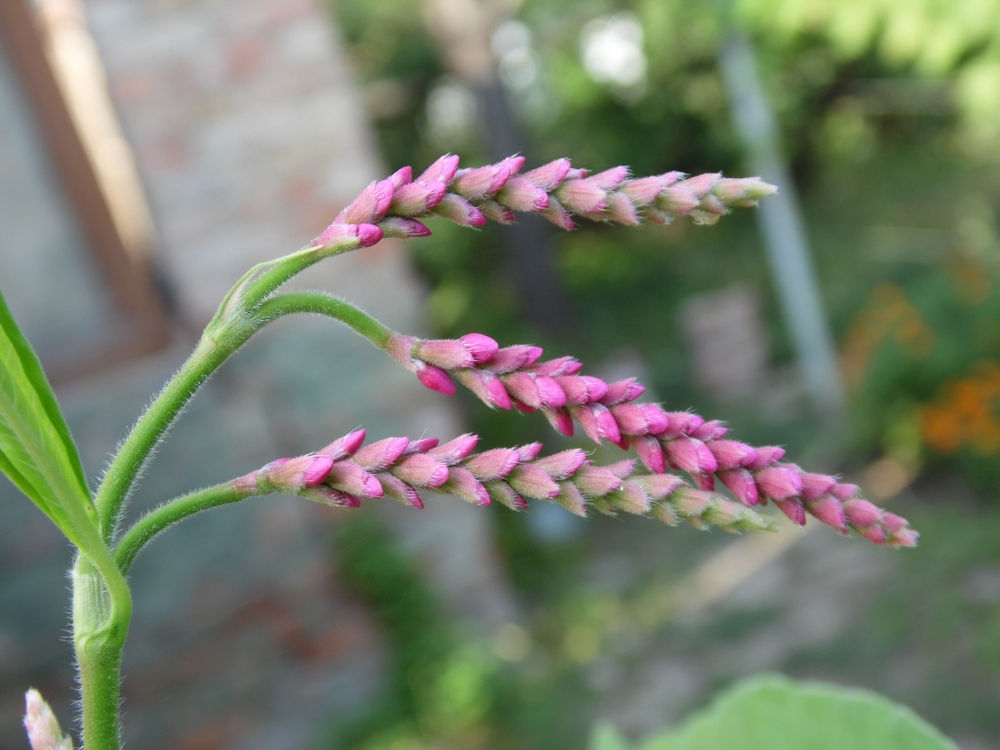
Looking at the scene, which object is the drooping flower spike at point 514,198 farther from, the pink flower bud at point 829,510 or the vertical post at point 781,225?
the vertical post at point 781,225

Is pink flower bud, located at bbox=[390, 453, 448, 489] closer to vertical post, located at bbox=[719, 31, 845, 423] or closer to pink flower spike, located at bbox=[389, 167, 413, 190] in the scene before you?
pink flower spike, located at bbox=[389, 167, 413, 190]

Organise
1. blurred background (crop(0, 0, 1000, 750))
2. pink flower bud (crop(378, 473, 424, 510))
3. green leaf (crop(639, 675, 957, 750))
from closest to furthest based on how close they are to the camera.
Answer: pink flower bud (crop(378, 473, 424, 510)) < green leaf (crop(639, 675, 957, 750)) < blurred background (crop(0, 0, 1000, 750))

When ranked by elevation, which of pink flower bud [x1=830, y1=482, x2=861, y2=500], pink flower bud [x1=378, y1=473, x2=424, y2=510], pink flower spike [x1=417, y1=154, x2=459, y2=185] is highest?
pink flower spike [x1=417, y1=154, x2=459, y2=185]

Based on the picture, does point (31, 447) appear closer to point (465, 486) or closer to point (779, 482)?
point (465, 486)

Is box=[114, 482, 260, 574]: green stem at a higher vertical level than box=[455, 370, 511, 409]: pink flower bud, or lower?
lower

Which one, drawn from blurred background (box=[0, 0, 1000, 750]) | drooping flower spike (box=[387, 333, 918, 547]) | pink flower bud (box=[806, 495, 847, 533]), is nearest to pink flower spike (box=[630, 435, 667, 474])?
drooping flower spike (box=[387, 333, 918, 547])

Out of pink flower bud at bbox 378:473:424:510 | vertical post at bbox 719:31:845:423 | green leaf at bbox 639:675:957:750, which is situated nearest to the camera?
pink flower bud at bbox 378:473:424:510

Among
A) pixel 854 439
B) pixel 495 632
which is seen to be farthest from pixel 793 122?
pixel 495 632

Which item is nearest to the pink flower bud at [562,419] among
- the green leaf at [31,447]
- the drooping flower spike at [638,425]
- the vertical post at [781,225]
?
the drooping flower spike at [638,425]
